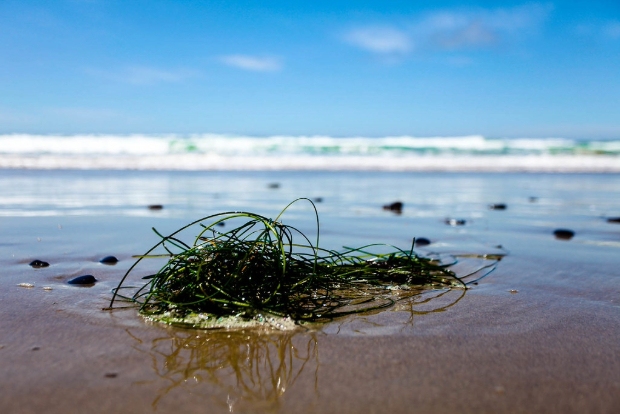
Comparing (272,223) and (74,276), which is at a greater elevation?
(272,223)

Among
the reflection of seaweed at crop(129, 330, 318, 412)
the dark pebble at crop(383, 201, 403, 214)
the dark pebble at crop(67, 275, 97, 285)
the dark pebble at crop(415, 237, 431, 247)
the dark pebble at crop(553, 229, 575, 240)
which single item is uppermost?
the dark pebble at crop(383, 201, 403, 214)

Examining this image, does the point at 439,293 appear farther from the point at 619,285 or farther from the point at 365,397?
the point at 365,397

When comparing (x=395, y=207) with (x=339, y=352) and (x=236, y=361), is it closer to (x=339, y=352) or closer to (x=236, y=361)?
(x=339, y=352)

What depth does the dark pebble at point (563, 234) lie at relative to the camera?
3.87 metres

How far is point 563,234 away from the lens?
3924 millimetres

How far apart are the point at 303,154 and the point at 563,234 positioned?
56.4ft

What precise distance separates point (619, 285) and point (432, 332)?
3.97ft

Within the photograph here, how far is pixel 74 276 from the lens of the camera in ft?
8.28

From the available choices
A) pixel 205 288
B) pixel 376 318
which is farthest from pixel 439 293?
pixel 205 288

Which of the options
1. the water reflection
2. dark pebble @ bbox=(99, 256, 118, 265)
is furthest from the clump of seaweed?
dark pebble @ bbox=(99, 256, 118, 265)

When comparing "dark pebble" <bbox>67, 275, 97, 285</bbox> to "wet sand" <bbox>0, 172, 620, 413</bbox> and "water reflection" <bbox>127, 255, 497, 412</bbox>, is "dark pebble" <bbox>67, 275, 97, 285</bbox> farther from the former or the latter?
"water reflection" <bbox>127, 255, 497, 412</bbox>

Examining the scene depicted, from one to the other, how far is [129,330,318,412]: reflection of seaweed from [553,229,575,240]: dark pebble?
2.84 m

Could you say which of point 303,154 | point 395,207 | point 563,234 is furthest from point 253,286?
point 303,154

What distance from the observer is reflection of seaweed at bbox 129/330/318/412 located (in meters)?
1.32
